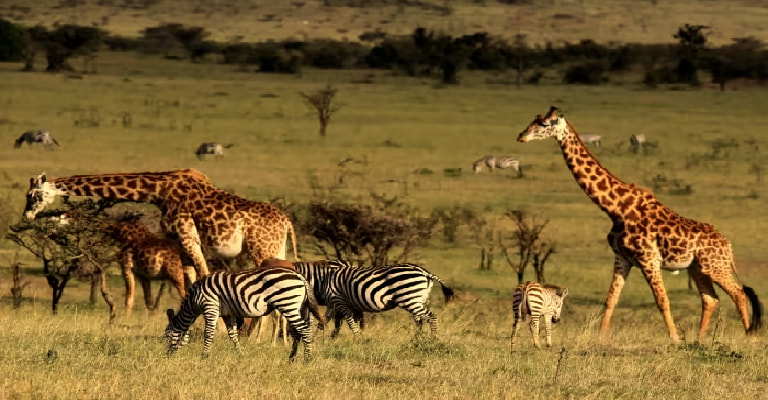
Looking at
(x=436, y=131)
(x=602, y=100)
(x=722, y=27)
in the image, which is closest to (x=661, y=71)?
(x=602, y=100)

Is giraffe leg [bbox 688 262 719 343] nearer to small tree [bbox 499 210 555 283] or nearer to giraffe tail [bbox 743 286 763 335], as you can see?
giraffe tail [bbox 743 286 763 335]

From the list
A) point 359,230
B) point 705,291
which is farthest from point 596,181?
point 359,230

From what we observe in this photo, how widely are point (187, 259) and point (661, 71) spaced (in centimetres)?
6643

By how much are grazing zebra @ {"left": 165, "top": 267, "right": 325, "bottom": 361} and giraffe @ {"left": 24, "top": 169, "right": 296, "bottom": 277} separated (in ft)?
8.44

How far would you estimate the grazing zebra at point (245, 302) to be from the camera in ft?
37.5

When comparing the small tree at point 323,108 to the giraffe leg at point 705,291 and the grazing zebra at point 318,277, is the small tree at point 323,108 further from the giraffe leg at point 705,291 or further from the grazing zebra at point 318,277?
the grazing zebra at point 318,277

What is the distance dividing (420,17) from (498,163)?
98.9m

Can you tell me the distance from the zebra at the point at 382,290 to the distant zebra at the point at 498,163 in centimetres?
2573

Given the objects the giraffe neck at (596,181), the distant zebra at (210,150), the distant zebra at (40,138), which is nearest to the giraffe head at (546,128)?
the giraffe neck at (596,181)

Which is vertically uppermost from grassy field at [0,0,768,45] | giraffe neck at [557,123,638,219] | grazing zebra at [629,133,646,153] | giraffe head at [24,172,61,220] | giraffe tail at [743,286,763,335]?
giraffe neck at [557,123,638,219]

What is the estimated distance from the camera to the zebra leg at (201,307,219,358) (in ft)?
38.1

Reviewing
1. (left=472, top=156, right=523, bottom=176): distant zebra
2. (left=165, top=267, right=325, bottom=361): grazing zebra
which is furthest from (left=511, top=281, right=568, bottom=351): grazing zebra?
(left=472, top=156, right=523, bottom=176): distant zebra

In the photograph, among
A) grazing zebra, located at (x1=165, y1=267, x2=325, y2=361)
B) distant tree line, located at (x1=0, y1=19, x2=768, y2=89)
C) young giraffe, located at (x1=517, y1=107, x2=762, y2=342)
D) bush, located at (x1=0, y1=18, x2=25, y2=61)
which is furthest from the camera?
bush, located at (x1=0, y1=18, x2=25, y2=61)

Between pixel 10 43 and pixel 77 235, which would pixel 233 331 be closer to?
pixel 77 235
